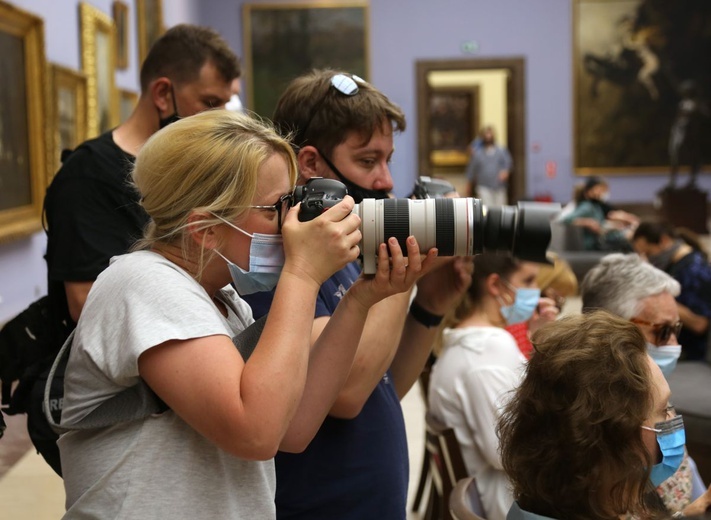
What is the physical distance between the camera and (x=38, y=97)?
7797 millimetres

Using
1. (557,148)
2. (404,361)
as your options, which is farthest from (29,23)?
(557,148)

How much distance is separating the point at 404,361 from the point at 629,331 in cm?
73

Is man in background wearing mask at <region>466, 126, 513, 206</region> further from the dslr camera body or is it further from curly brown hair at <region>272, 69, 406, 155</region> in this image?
the dslr camera body

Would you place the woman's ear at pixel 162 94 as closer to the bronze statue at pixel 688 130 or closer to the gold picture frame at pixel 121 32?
the gold picture frame at pixel 121 32

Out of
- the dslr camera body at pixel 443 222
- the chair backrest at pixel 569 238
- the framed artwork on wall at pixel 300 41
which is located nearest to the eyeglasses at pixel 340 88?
the dslr camera body at pixel 443 222

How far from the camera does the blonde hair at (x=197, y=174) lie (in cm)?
161

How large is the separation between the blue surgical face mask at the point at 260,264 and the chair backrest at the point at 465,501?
3.32ft

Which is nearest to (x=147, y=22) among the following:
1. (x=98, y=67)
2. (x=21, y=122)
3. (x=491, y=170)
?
(x=98, y=67)

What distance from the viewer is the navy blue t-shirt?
2066 millimetres

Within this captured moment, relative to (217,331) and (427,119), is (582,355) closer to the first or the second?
(217,331)

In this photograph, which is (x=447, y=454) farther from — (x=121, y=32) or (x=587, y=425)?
(x=121, y=32)

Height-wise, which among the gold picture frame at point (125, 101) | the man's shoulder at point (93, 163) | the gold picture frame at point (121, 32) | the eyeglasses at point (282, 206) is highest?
the gold picture frame at point (121, 32)

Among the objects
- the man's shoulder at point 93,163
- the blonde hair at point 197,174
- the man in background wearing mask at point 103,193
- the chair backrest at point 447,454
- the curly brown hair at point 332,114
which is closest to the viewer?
the blonde hair at point 197,174

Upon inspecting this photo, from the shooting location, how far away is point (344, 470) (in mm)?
2090
